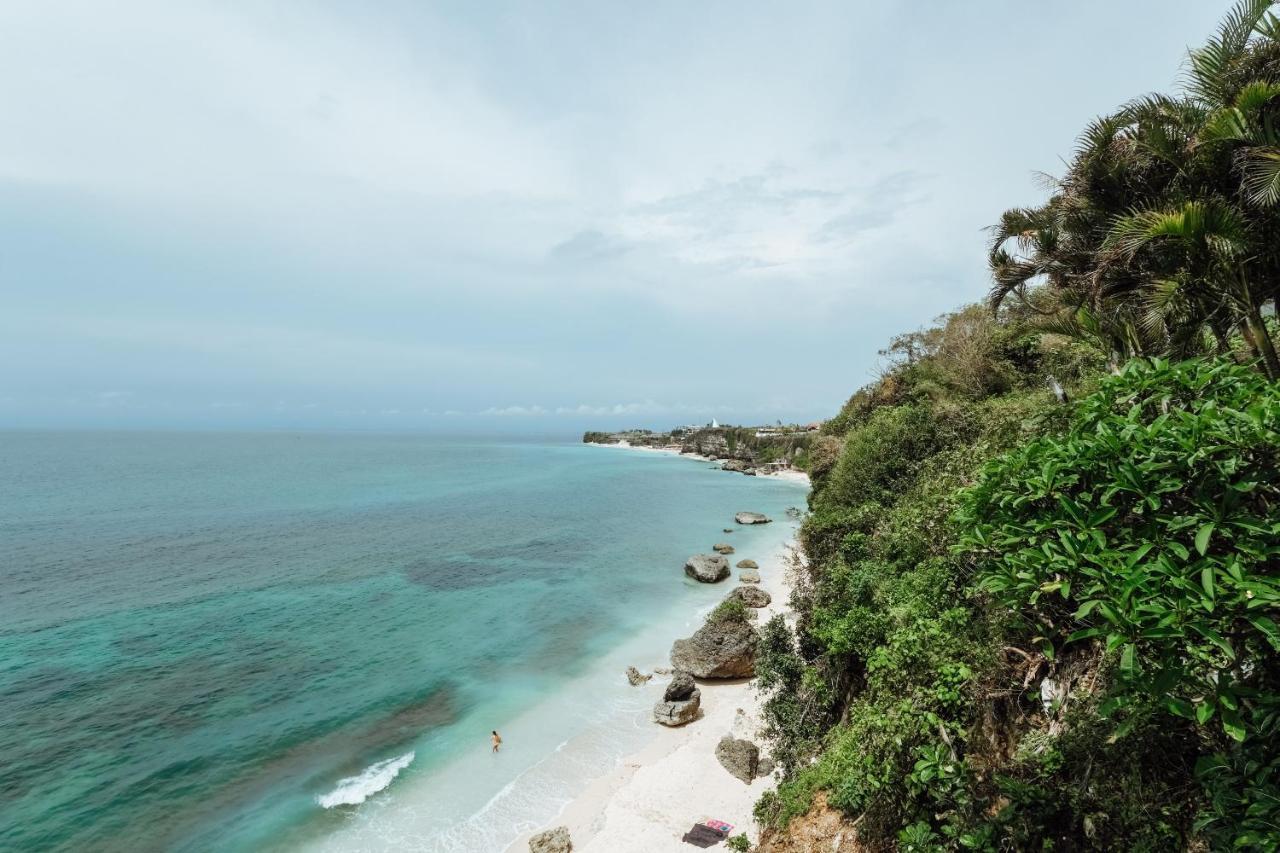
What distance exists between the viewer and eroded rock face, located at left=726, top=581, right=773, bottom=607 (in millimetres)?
31123

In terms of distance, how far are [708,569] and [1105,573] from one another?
1400 inches

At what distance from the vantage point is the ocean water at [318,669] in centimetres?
1609

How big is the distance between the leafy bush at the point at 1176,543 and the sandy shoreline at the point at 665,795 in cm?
1249

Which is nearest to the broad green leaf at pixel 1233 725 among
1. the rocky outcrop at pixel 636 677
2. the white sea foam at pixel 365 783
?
the white sea foam at pixel 365 783

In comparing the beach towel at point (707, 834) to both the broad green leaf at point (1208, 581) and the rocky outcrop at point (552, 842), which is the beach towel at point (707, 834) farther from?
the broad green leaf at point (1208, 581)

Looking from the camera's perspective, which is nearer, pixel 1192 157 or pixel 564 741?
pixel 1192 157

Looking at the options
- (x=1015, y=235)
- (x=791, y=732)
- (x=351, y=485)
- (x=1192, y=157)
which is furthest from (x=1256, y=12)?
(x=351, y=485)

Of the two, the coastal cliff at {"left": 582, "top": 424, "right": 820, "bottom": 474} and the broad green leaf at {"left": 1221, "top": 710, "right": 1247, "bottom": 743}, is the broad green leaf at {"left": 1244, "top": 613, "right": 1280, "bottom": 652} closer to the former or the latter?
the broad green leaf at {"left": 1221, "top": 710, "right": 1247, "bottom": 743}

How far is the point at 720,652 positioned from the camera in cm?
2272

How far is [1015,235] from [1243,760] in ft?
53.0

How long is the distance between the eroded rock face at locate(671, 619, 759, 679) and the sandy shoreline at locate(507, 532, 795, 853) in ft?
8.05

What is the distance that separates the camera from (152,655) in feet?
83.9

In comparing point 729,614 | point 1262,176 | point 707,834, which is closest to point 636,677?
point 729,614

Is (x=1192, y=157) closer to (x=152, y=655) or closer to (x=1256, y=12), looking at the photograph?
(x=1256, y=12)
